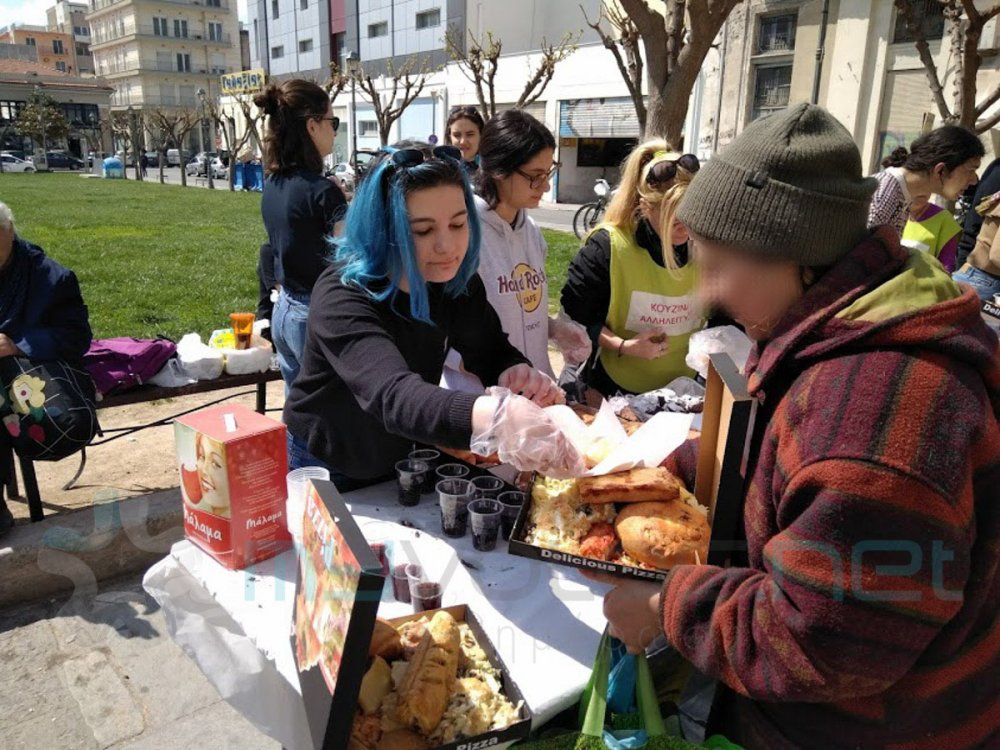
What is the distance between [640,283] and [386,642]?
1.95 metres

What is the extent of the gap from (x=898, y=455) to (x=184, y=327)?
6.80 meters

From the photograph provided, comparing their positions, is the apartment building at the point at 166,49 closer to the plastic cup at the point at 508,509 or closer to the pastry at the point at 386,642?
the plastic cup at the point at 508,509

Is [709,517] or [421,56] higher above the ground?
[421,56]

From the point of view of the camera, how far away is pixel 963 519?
0.88 meters

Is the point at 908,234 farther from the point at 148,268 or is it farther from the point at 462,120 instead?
the point at 148,268

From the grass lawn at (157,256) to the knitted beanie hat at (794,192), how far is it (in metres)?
6.24

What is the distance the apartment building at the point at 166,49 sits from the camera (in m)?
66.5

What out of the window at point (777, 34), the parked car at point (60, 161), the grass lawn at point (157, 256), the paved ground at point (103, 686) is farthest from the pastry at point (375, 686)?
the parked car at point (60, 161)

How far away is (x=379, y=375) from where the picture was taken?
164cm

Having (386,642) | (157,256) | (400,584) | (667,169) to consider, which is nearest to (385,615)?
(400,584)

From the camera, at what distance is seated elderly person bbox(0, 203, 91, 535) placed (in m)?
3.06

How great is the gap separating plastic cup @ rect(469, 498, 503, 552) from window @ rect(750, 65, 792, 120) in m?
19.9

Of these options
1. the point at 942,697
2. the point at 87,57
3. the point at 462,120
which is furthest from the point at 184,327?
the point at 87,57

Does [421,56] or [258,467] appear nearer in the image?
[258,467]
